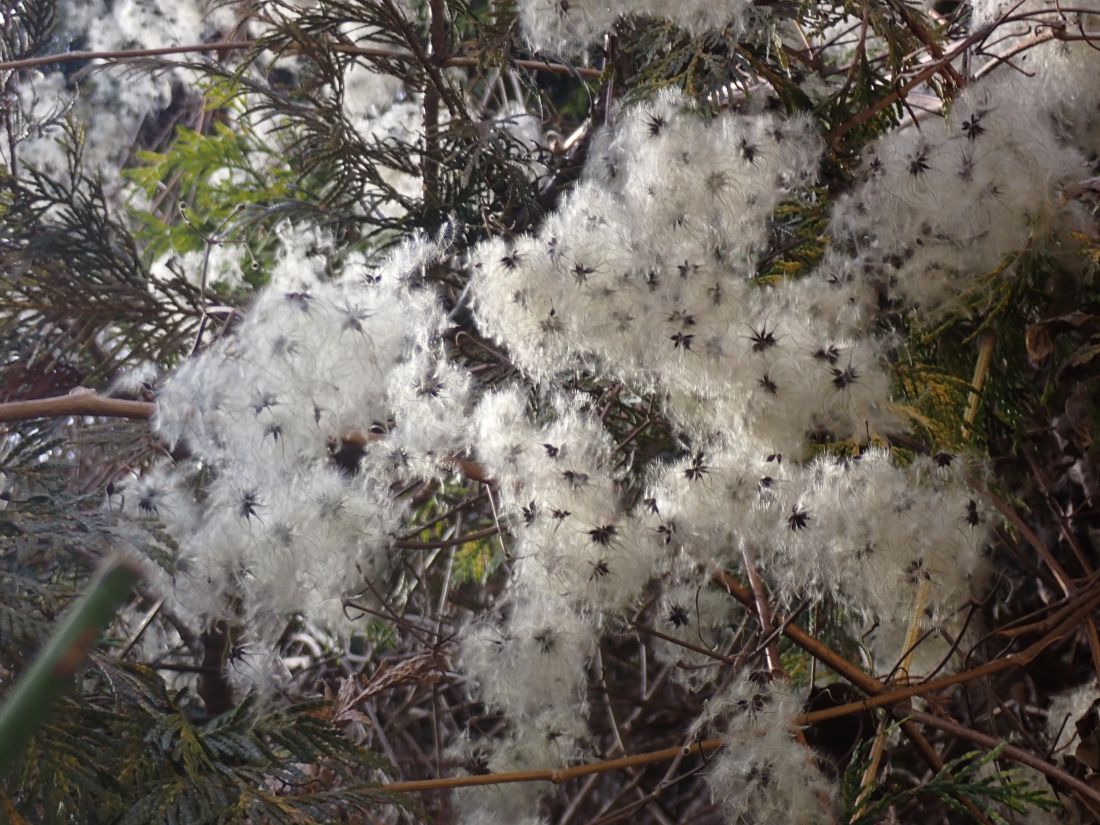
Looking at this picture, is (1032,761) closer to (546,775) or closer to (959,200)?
(546,775)

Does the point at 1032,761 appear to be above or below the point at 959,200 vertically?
below

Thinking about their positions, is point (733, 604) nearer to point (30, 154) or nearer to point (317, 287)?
point (317, 287)

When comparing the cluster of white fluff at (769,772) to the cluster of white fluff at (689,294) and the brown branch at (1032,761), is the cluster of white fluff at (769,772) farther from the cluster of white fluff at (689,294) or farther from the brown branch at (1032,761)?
the cluster of white fluff at (689,294)

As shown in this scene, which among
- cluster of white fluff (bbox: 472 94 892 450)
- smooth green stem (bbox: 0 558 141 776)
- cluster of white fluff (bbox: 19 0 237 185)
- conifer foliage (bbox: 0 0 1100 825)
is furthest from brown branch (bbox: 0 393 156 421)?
cluster of white fluff (bbox: 19 0 237 185)

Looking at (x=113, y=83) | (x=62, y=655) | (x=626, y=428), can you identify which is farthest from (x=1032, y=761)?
(x=113, y=83)

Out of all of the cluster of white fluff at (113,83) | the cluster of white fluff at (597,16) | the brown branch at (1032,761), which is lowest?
the brown branch at (1032,761)

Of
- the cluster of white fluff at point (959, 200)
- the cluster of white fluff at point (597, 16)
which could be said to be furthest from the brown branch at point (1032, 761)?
the cluster of white fluff at point (597, 16)
